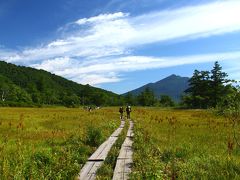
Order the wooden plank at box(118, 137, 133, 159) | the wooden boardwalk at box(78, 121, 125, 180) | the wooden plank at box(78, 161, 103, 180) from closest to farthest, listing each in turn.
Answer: the wooden plank at box(78, 161, 103, 180) < the wooden boardwalk at box(78, 121, 125, 180) < the wooden plank at box(118, 137, 133, 159)

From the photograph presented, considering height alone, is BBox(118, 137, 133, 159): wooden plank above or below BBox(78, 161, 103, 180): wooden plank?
above

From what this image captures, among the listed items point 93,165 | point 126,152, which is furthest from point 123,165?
point 126,152

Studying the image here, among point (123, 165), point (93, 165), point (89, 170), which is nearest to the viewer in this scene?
point (89, 170)

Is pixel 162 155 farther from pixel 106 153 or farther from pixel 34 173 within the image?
pixel 34 173

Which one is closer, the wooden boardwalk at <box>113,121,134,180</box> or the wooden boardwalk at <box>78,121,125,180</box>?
the wooden boardwalk at <box>113,121,134,180</box>

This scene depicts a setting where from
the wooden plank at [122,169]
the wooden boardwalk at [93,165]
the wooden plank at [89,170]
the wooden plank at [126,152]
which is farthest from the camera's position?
the wooden plank at [126,152]

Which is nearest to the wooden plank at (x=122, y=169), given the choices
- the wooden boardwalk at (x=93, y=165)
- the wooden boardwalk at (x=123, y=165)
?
the wooden boardwalk at (x=123, y=165)

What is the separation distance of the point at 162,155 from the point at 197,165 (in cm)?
226

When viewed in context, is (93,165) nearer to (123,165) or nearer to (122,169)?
(123,165)

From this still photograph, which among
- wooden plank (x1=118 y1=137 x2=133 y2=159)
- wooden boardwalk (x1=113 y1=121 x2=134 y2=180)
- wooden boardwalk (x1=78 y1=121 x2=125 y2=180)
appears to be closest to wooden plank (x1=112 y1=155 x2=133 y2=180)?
wooden boardwalk (x1=113 y1=121 x2=134 y2=180)

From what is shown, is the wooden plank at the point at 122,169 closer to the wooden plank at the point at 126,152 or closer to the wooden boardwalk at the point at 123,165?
the wooden boardwalk at the point at 123,165

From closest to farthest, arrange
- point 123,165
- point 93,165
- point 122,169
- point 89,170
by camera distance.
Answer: point 122,169 → point 89,170 → point 123,165 → point 93,165

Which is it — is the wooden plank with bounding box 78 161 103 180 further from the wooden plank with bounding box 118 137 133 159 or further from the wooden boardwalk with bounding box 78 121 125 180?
the wooden plank with bounding box 118 137 133 159

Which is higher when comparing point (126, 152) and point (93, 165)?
point (126, 152)
